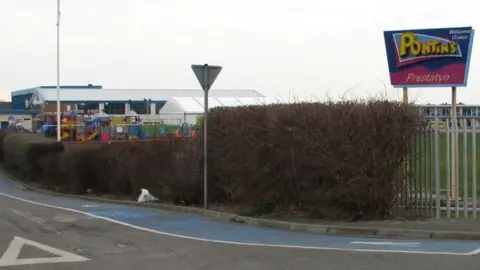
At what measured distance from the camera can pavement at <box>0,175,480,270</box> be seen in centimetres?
879

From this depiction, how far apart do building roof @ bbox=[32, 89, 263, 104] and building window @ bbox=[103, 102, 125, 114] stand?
848 millimetres

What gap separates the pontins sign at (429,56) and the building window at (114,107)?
311 feet

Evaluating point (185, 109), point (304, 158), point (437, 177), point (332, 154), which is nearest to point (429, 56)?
point (437, 177)

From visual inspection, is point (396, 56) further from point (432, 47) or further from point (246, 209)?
point (246, 209)

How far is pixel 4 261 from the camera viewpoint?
9.16m

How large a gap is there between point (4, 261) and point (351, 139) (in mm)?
7164

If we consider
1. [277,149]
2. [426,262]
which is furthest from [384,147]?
[426,262]

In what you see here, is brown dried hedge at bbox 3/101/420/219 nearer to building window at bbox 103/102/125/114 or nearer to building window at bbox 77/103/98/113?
building window at bbox 77/103/98/113

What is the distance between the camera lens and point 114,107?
111 m

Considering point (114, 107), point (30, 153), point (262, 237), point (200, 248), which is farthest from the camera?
point (114, 107)

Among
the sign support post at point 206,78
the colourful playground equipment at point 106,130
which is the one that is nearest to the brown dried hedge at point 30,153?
the colourful playground equipment at point 106,130

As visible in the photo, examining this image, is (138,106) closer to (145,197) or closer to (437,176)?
(145,197)

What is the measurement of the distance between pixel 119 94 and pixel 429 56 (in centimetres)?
9904

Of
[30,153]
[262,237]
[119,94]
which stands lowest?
[262,237]
